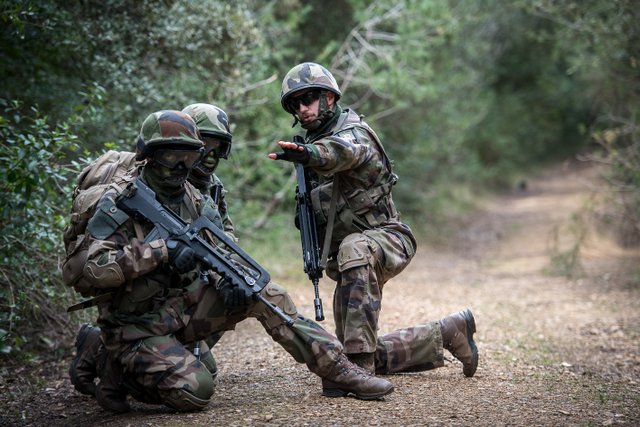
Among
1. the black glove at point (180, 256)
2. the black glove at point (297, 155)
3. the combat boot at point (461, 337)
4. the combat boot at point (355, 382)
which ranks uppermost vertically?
the black glove at point (297, 155)

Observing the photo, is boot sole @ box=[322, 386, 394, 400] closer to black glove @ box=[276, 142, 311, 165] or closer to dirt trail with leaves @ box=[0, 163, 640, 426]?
dirt trail with leaves @ box=[0, 163, 640, 426]

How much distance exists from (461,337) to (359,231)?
1.01 m

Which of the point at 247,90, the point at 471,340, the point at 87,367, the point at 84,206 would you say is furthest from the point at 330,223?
the point at 247,90

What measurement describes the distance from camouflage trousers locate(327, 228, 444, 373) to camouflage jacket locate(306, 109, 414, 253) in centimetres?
12

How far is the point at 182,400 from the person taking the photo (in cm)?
443

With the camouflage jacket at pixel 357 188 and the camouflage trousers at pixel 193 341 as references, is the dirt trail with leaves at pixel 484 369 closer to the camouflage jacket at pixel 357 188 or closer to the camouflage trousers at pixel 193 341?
the camouflage trousers at pixel 193 341

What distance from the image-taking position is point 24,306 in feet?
19.2

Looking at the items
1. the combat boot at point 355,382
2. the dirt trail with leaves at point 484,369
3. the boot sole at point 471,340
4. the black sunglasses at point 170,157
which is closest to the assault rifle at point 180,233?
the black sunglasses at point 170,157

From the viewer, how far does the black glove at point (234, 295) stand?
4.45 meters

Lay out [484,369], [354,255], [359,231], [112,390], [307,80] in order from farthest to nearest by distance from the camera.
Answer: [484,369] → [359,231] → [307,80] → [354,255] → [112,390]

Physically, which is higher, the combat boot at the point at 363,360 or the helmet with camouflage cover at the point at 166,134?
the helmet with camouflage cover at the point at 166,134

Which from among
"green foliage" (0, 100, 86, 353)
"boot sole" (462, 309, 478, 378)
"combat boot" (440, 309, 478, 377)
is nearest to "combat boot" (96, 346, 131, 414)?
"green foliage" (0, 100, 86, 353)

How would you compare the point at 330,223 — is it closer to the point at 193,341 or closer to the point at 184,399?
the point at 193,341

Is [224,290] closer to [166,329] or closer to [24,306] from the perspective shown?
[166,329]
